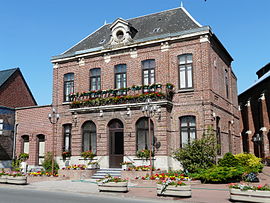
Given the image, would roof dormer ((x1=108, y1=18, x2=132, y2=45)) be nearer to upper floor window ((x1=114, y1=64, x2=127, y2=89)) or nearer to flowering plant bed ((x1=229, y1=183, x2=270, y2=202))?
upper floor window ((x1=114, y1=64, x2=127, y2=89))

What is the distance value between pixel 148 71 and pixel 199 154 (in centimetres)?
638

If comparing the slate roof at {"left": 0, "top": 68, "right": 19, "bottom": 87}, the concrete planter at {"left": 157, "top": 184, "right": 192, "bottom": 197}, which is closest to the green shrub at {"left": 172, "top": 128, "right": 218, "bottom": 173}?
the concrete planter at {"left": 157, "top": 184, "right": 192, "bottom": 197}

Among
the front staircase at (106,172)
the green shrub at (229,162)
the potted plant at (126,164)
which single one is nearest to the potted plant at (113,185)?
the potted plant at (126,164)

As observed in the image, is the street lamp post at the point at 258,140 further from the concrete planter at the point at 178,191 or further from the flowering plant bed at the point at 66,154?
the concrete planter at the point at 178,191

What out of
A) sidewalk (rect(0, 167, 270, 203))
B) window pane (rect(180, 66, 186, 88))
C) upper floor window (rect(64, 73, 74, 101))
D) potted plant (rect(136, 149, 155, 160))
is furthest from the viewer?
upper floor window (rect(64, 73, 74, 101))

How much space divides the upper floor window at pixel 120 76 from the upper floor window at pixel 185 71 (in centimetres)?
382

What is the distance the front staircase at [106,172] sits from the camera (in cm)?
1878

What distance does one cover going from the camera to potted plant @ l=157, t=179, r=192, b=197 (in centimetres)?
1151

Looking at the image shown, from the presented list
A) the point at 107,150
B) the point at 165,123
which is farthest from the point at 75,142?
the point at 165,123

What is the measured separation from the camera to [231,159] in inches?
680

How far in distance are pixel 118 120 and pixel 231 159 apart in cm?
734

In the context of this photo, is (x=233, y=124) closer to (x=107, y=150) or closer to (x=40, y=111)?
(x=107, y=150)

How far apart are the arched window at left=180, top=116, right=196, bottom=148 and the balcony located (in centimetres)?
157

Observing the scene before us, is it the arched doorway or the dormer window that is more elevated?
the dormer window
